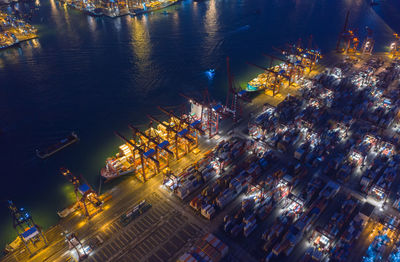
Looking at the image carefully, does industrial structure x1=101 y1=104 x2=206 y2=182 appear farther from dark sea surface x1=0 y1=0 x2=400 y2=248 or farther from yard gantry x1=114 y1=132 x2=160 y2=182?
dark sea surface x1=0 y1=0 x2=400 y2=248

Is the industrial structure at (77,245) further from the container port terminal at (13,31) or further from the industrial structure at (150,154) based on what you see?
the container port terminal at (13,31)

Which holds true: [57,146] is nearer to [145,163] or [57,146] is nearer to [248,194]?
[145,163]

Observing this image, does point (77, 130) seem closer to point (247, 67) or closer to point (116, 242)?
point (116, 242)

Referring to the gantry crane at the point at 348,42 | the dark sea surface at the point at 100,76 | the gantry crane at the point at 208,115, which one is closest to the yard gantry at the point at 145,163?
the dark sea surface at the point at 100,76

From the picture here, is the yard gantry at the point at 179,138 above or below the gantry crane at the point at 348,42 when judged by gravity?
below

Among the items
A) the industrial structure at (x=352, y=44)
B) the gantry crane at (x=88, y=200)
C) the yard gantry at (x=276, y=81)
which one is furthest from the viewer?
the industrial structure at (x=352, y=44)

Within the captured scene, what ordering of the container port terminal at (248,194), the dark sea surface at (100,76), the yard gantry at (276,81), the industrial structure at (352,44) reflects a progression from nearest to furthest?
the container port terminal at (248,194) < the dark sea surface at (100,76) < the yard gantry at (276,81) < the industrial structure at (352,44)

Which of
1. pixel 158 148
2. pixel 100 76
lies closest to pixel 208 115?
pixel 158 148
